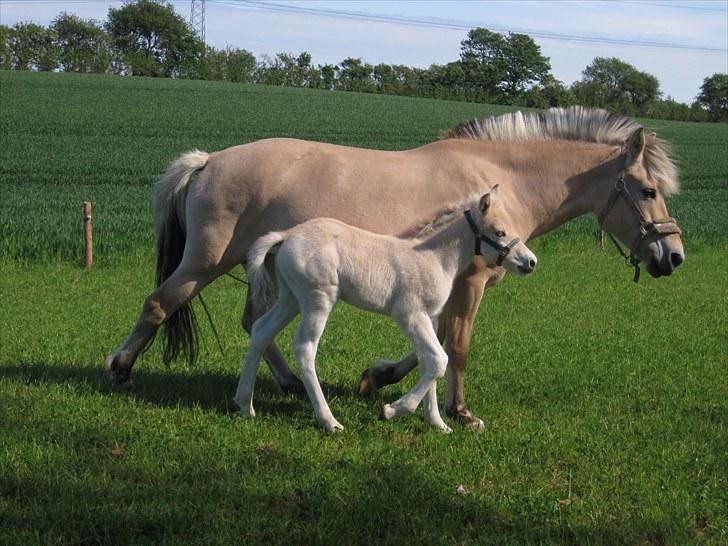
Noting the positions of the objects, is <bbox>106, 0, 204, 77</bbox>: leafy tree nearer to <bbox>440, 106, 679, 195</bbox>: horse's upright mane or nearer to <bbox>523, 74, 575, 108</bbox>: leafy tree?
<bbox>523, 74, 575, 108</bbox>: leafy tree

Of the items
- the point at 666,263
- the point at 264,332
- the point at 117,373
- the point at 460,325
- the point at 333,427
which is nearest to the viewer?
the point at 333,427

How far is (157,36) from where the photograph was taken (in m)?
91.9

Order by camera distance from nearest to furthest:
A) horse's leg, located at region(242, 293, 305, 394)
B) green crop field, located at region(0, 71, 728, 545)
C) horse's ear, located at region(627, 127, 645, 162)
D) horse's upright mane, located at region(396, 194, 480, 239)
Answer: green crop field, located at region(0, 71, 728, 545)
horse's upright mane, located at region(396, 194, 480, 239)
horse's ear, located at region(627, 127, 645, 162)
horse's leg, located at region(242, 293, 305, 394)

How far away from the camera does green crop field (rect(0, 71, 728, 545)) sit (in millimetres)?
4852

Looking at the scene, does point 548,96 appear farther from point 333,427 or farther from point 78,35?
point 333,427

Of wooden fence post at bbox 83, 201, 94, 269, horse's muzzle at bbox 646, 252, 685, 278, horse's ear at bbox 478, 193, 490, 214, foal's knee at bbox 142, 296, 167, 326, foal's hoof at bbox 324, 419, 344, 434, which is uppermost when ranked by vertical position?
horse's ear at bbox 478, 193, 490, 214

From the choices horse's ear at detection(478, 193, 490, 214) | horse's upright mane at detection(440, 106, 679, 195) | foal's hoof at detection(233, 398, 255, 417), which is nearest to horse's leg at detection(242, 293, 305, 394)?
foal's hoof at detection(233, 398, 255, 417)

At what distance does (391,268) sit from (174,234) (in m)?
2.29

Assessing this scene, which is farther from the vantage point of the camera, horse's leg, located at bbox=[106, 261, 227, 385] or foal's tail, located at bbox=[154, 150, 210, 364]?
foal's tail, located at bbox=[154, 150, 210, 364]

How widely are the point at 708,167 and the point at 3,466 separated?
38.1 m

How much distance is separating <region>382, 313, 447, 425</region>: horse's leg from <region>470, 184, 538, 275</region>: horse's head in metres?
0.61

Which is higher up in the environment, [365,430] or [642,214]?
[642,214]

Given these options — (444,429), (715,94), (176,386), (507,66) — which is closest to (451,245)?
(444,429)

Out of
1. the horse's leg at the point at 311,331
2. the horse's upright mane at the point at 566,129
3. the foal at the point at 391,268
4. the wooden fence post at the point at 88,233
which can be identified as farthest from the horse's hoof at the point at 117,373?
the wooden fence post at the point at 88,233
